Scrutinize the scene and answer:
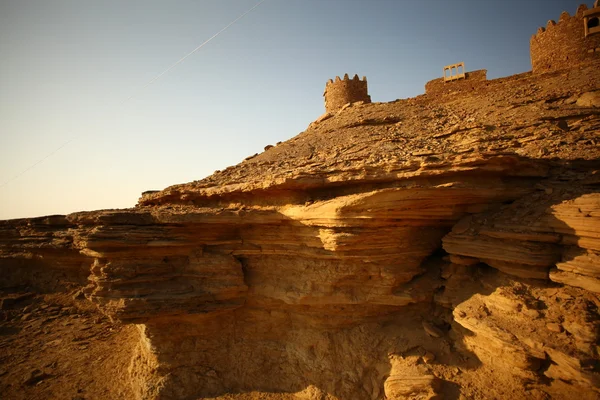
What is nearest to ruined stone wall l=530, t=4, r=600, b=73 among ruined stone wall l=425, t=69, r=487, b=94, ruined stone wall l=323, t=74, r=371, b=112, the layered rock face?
ruined stone wall l=425, t=69, r=487, b=94

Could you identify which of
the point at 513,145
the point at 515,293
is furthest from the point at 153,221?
the point at 513,145

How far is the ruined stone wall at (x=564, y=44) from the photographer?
1099 cm

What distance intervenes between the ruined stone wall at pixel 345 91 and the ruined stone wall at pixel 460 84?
403 centimetres

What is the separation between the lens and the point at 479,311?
19.1 feet

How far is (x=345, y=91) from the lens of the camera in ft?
54.7

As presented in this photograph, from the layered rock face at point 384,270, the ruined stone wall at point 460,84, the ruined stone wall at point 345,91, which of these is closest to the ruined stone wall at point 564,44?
the ruined stone wall at point 460,84

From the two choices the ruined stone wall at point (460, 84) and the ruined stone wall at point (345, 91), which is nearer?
the ruined stone wall at point (460, 84)

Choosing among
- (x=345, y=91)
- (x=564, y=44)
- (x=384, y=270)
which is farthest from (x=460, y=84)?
(x=384, y=270)

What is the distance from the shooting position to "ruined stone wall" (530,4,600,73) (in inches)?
433

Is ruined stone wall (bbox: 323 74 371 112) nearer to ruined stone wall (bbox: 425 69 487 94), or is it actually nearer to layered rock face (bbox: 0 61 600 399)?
ruined stone wall (bbox: 425 69 487 94)

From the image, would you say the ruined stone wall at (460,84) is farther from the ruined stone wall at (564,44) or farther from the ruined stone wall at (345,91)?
the ruined stone wall at (345,91)

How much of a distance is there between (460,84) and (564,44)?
149 inches

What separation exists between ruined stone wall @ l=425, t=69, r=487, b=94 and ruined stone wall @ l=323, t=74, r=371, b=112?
4.03m

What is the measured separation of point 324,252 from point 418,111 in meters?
8.88
